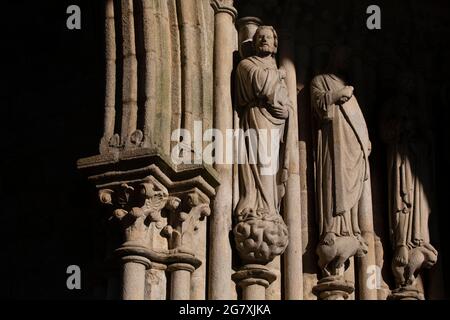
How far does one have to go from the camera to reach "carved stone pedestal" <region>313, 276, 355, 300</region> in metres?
9.52

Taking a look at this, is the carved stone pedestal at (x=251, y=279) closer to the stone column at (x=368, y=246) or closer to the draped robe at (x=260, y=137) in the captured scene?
the draped robe at (x=260, y=137)

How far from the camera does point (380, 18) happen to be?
1075 centimetres

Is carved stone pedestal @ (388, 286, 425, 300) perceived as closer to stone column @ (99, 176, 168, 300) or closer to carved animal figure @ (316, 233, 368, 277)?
carved animal figure @ (316, 233, 368, 277)

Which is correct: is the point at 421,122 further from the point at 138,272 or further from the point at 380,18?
the point at 138,272

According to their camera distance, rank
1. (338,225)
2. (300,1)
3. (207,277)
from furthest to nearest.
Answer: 1. (300,1)
2. (338,225)
3. (207,277)

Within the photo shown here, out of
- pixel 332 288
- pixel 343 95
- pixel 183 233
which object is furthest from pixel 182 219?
pixel 343 95

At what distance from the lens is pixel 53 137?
422 inches

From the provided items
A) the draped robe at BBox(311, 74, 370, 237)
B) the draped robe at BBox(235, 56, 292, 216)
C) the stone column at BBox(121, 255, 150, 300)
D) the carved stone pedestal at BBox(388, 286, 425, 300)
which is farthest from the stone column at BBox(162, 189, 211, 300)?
the carved stone pedestal at BBox(388, 286, 425, 300)

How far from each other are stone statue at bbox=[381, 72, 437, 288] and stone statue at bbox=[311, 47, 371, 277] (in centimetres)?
32

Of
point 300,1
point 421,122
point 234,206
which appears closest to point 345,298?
point 234,206

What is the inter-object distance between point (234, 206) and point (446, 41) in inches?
110

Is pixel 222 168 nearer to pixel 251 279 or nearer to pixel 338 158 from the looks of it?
pixel 251 279

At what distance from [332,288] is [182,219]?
1.53 m

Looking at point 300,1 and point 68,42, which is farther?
point 68,42
